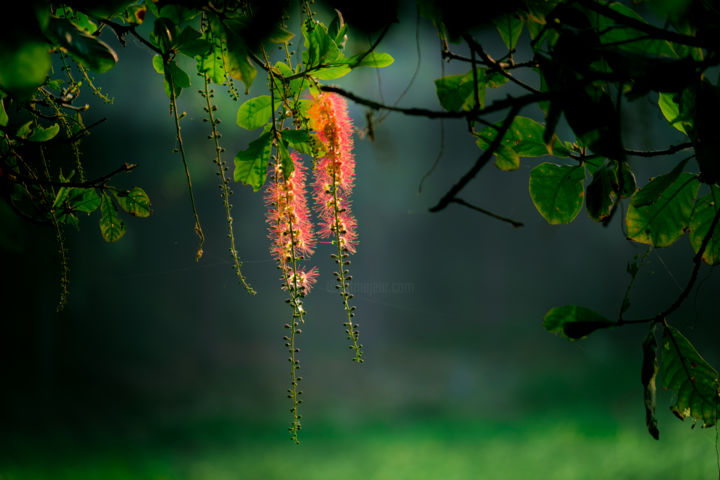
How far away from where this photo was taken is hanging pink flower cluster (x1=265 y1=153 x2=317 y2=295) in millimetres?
585

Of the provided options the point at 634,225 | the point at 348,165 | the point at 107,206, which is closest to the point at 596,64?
the point at 634,225

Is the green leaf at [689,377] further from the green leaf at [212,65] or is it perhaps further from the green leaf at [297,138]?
the green leaf at [212,65]

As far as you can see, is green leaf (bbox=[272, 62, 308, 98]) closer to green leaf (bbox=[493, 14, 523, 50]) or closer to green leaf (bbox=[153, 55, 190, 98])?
green leaf (bbox=[153, 55, 190, 98])

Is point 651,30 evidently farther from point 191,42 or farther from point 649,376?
point 191,42

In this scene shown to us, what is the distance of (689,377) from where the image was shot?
452 mm

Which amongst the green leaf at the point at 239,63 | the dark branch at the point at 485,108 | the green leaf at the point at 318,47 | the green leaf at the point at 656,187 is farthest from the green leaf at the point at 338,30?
the green leaf at the point at 656,187

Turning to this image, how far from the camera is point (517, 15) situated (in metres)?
0.41

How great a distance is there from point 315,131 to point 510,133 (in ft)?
0.77

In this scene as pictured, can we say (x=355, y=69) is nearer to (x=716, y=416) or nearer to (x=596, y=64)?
(x=596, y=64)

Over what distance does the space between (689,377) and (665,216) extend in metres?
0.17

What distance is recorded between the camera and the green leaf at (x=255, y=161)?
54 centimetres

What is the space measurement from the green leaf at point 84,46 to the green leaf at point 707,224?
53 cm

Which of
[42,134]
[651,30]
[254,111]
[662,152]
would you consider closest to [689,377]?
[662,152]

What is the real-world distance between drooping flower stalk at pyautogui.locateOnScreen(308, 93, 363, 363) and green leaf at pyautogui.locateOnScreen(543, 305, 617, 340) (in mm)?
229
